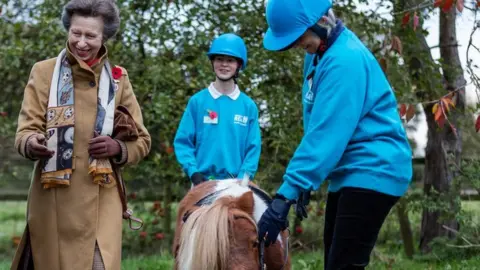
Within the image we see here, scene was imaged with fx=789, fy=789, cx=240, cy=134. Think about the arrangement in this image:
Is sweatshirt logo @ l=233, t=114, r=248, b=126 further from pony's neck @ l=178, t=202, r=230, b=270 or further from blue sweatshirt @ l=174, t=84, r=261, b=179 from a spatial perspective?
pony's neck @ l=178, t=202, r=230, b=270

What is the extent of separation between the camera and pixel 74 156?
13.3 feet

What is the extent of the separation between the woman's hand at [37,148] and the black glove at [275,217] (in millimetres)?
1109

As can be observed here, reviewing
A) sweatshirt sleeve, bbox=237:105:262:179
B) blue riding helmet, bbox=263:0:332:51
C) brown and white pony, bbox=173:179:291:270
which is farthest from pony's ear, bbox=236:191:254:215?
sweatshirt sleeve, bbox=237:105:262:179

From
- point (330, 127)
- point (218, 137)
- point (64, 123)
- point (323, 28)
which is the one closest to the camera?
point (330, 127)

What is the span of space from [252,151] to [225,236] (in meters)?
2.43

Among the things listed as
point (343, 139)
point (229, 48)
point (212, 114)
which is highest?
point (229, 48)

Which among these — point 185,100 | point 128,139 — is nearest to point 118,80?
point 128,139

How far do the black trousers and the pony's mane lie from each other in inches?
20.2

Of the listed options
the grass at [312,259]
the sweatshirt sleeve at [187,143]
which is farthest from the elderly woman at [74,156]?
the grass at [312,259]

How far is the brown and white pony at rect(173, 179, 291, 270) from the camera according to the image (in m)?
3.82

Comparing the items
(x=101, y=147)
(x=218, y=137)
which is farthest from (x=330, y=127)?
(x=218, y=137)

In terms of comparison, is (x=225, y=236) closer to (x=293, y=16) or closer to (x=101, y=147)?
(x=101, y=147)

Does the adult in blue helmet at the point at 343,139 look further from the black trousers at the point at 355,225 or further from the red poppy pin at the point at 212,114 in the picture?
the red poppy pin at the point at 212,114

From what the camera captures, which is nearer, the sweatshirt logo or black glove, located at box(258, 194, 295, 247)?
black glove, located at box(258, 194, 295, 247)
